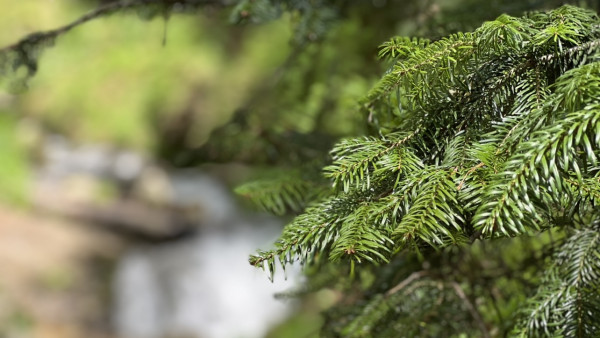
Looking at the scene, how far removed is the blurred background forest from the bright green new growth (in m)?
2.16

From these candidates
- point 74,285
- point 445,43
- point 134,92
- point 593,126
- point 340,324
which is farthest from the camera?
point 134,92

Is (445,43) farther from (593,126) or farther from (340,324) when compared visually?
(340,324)

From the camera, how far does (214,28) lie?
4.41 metres

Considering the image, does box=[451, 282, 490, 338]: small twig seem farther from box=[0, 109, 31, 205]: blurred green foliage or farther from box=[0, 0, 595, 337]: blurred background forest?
box=[0, 109, 31, 205]: blurred green foliage

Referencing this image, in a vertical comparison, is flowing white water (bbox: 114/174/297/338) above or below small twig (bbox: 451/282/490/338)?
above

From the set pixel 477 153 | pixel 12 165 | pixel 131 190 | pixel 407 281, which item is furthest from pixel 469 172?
pixel 12 165

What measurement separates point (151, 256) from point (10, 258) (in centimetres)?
93

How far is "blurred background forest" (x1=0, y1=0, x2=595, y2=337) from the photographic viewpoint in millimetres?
3510

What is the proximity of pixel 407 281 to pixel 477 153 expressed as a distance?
1.42 feet

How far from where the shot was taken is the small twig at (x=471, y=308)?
82 centimetres

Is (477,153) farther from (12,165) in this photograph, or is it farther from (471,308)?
(12,165)

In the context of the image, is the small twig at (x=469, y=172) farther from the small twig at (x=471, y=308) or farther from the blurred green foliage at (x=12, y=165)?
the blurred green foliage at (x=12, y=165)

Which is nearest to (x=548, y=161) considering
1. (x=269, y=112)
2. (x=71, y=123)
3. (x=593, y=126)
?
(x=593, y=126)

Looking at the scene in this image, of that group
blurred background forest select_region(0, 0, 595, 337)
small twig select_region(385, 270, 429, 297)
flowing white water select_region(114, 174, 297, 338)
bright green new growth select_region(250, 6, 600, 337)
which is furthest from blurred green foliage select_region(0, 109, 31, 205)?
bright green new growth select_region(250, 6, 600, 337)
